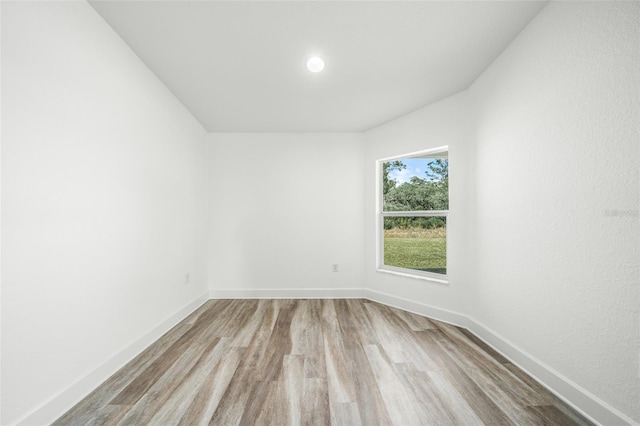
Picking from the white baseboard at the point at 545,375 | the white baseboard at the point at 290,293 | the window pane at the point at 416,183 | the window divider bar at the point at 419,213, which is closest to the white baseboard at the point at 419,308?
the white baseboard at the point at 545,375

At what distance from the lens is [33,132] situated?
1344 millimetres

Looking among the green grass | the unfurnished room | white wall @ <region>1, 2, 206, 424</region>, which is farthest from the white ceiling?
the green grass

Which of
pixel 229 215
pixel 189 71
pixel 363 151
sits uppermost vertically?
pixel 189 71

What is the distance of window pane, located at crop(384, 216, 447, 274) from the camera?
3182mm

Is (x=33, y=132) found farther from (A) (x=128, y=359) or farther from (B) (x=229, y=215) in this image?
(B) (x=229, y=215)

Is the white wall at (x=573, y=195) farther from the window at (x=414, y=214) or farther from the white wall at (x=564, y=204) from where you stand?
the window at (x=414, y=214)

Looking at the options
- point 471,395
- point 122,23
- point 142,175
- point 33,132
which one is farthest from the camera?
point 142,175

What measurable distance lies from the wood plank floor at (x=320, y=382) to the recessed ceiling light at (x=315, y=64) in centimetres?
247

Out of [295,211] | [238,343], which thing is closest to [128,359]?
[238,343]

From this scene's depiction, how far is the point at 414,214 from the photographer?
11.1 feet

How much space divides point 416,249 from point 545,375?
1.81 m

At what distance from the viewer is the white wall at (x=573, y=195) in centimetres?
128

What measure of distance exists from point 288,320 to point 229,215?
72.5 inches

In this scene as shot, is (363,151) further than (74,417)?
Yes
